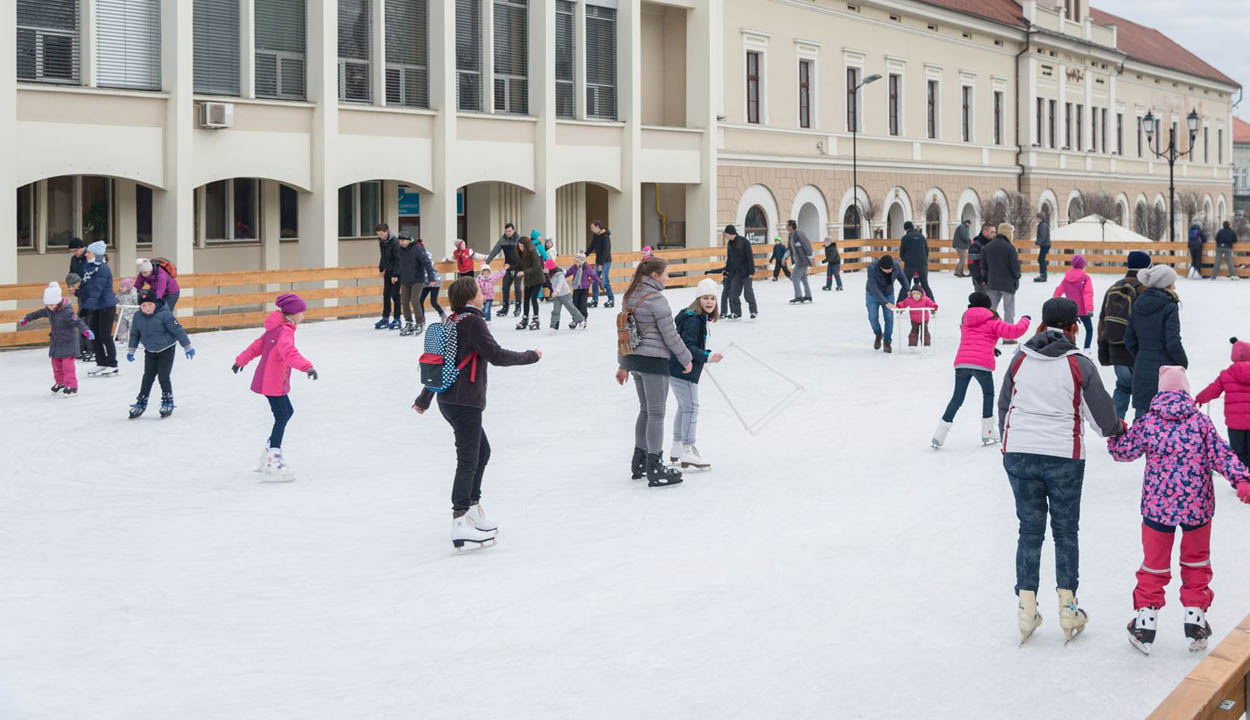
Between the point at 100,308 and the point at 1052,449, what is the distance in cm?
1466

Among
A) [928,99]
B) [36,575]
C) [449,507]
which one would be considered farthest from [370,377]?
[928,99]

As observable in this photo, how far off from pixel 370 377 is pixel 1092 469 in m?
9.59

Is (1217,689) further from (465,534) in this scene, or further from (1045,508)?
(465,534)

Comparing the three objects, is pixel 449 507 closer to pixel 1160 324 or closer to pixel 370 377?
pixel 1160 324

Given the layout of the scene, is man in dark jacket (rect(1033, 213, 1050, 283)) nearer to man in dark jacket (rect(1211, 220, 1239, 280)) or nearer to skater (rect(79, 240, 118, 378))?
man in dark jacket (rect(1211, 220, 1239, 280))

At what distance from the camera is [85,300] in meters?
19.1

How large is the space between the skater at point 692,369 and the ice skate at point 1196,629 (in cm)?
547

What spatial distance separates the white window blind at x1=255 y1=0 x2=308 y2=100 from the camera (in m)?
28.2

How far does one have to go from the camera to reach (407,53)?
31.2 m

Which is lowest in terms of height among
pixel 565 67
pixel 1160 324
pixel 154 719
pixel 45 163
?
pixel 154 719

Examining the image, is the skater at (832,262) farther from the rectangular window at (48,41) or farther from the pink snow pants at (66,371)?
the pink snow pants at (66,371)

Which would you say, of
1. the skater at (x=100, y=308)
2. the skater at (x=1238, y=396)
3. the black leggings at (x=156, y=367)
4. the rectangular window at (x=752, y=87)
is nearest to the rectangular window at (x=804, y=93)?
the rectangular window at (x=752, y=87)

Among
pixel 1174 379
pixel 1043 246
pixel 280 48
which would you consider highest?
pixel 280 48

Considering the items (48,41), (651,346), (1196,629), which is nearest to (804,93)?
(48,41)
